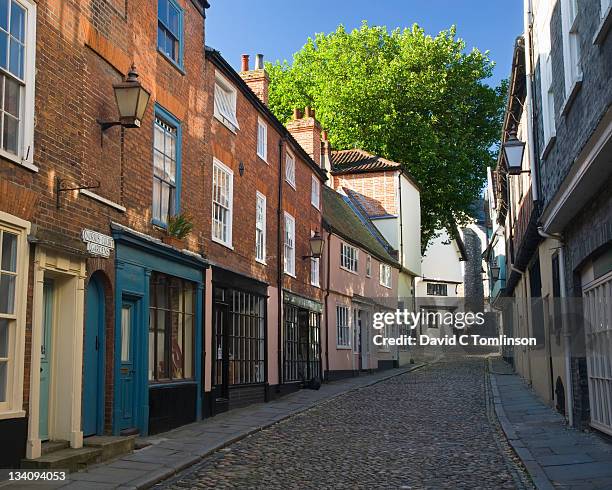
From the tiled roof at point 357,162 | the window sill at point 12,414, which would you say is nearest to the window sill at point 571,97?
the window sill at point 12,414

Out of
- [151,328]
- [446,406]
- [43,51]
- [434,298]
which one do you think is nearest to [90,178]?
[43,51]

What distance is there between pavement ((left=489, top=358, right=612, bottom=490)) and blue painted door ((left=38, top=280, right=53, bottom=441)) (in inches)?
228

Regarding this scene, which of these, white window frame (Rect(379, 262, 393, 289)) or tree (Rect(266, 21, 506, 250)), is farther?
tree (Rect(266, 21, 506, 250))

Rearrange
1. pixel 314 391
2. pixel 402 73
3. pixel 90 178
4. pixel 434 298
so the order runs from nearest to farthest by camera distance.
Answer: pixel 90 178, pixel 314 391, pixel 402 73, pixel 434 298

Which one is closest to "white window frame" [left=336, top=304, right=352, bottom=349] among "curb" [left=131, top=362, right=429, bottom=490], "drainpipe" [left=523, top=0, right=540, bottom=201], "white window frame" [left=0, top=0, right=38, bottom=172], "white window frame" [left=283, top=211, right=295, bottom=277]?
"white window frame" [left=283, top=211, right=295, bottom=277]

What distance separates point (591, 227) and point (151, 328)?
6.85 meters

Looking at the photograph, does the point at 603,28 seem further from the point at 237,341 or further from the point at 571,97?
the point at 237,341

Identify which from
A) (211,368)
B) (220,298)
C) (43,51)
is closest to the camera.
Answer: (43,51)

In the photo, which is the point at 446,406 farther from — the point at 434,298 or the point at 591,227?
the point at 434,298

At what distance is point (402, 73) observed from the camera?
117 feet

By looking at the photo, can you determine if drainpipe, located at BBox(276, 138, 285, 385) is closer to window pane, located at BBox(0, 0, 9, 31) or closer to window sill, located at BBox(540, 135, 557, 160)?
window sill, located at BBox(540, 135, 557, 160)

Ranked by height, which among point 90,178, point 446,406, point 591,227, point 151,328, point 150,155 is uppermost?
point 150,155

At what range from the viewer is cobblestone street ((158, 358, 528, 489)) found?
819cm

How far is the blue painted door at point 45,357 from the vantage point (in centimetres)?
883
